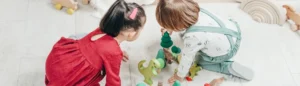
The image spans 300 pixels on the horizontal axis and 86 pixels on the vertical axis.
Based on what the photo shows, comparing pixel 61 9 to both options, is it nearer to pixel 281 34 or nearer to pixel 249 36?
pixel 249 36

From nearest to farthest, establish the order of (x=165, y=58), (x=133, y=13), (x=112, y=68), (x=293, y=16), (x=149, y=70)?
(x=133, y=13)
(x=112, y=68)
(x=149, y=70)
(x=165, y=58)
(x=293, y=16)

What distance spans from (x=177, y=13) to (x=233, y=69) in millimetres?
370

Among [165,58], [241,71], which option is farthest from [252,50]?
[165,58]

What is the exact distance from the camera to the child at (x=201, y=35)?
1.07 metres

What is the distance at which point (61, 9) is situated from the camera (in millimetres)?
1531

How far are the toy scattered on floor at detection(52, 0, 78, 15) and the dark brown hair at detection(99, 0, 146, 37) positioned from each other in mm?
502

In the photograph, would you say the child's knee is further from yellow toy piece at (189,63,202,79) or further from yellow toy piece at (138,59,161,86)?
yellow toy piece at (138,59,161,86)

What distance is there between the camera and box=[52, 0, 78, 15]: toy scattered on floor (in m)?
1.49

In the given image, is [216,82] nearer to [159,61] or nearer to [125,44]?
[159,61]

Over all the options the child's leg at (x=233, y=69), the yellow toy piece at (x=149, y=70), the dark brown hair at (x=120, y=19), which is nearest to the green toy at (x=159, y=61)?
the yellow toy piece at (x=149, y=70)

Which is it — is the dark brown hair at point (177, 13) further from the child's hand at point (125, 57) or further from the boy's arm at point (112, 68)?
the child's hand at point (125, 57)

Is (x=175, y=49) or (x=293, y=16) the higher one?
(x=293, y=16)

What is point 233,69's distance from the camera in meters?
1.30

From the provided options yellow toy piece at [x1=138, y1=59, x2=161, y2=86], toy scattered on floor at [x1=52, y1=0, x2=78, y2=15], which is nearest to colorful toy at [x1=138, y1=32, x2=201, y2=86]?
yellow toy piece at [x1=138, y1=59, x2=161, y2=86]
